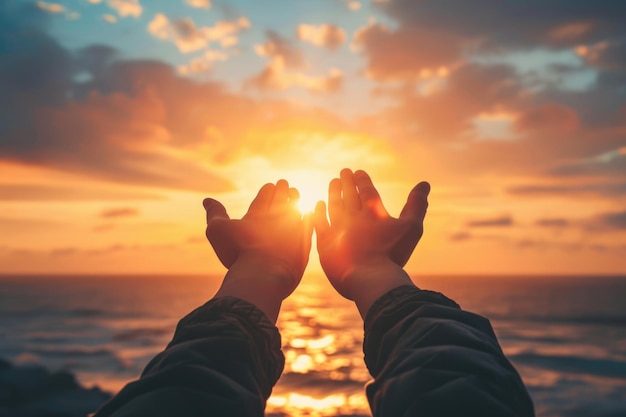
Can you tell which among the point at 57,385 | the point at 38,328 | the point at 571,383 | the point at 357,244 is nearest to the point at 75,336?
the point at 38,328

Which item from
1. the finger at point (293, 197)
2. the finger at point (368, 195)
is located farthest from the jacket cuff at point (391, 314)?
the finger at point (293, 197)

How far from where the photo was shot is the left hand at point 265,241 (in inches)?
100

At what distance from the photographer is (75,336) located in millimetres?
28266

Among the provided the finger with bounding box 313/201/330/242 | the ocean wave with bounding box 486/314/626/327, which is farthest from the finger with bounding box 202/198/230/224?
the ocean wave with bounding box 486/314/626/327

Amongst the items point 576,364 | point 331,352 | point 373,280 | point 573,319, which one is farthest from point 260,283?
point 573,319

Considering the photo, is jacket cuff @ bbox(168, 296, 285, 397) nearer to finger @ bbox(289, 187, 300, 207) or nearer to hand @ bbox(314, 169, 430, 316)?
hand @ bbox(314, 169, 430, 316)

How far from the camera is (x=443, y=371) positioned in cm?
124

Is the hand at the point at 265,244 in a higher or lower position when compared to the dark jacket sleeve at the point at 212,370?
higher

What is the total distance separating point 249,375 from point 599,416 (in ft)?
46.8

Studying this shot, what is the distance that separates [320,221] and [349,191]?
0.33 metres

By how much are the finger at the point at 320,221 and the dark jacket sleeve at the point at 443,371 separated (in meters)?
1.61

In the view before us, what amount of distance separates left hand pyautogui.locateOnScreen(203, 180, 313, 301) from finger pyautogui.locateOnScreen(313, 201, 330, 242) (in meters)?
0.06

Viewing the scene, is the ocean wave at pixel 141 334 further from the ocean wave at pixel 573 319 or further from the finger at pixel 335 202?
the finger at pixel 335 202

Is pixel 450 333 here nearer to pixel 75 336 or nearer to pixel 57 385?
pixel 57 385
